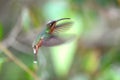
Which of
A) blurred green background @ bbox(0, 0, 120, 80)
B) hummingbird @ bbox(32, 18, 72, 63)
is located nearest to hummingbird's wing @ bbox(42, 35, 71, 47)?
hummingbird @ bbox(32, 18, 72, 63)

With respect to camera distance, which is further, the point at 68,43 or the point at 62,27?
the point at 68,43

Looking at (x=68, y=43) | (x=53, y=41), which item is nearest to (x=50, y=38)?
A: (x=53, y=41)

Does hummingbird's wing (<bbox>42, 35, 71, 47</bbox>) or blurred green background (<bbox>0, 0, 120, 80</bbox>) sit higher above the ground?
hummingbird's wing (<bbox>42, 35, 71, 47</bbox>)

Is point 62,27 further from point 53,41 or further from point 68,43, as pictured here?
point 68,43

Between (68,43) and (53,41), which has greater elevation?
(53,41)

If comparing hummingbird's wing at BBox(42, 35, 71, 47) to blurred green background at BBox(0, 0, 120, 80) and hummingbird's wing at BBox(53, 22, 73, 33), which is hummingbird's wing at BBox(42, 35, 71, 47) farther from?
blurred green background at BBox(0, 0, 120, 80)

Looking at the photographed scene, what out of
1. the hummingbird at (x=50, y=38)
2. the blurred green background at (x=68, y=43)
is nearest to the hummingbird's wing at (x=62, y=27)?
the hummingbird at (x=50, y=38)

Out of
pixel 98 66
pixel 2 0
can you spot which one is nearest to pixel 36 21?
pixel 98 66

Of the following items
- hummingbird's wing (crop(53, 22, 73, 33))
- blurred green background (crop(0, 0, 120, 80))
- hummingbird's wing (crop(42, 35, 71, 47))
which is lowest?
blurred green background (crop(0, 0, 120, 80))
